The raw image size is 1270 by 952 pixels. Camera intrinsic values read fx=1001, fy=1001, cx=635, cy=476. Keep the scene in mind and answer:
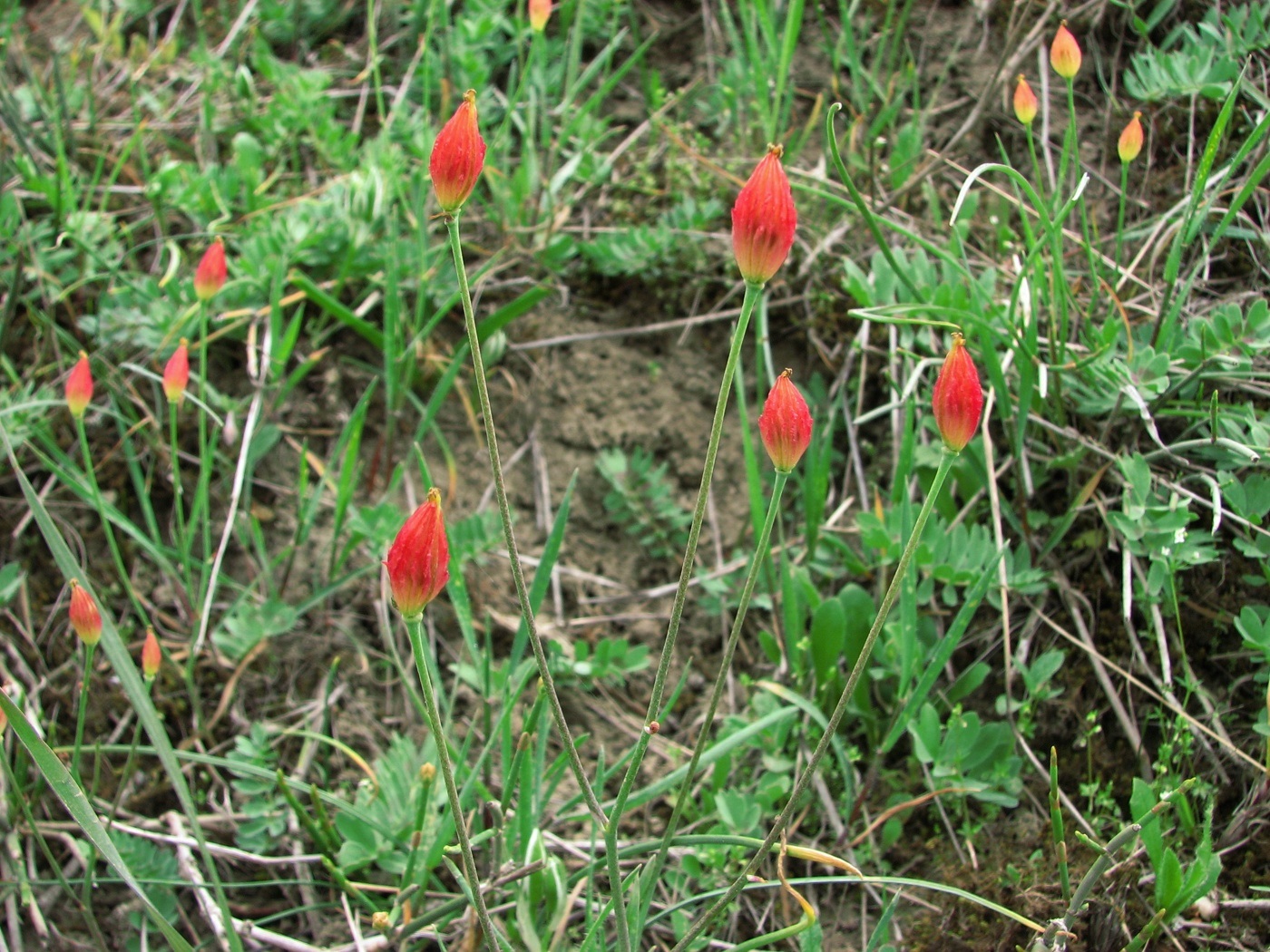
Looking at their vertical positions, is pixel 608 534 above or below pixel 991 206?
below

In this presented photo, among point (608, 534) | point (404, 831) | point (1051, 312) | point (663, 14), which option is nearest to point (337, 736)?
point (404, 831)

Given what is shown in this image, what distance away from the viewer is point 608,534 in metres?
2.19

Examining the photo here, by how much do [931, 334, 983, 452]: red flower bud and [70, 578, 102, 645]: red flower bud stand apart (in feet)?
3.81

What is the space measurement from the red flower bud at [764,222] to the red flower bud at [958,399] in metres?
0.21

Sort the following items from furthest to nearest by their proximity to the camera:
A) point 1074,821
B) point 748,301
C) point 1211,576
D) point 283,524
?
point 283,524 < point 1211,576 < point 1074,821 < point 748,301

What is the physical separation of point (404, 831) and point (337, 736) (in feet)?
1.13

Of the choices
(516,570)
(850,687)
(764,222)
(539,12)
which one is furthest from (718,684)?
(539,12)

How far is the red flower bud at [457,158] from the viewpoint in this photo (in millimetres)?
1035

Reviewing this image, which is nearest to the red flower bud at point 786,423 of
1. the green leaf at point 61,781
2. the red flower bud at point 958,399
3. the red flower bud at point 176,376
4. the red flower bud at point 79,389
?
the red flower bud at point 958,399

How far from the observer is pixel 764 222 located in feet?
3.38

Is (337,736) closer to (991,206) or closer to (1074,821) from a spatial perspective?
(1074,821)

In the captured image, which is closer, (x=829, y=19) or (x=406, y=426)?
(x=406, y=426)

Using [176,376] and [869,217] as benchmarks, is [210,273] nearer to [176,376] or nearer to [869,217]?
[176,376]

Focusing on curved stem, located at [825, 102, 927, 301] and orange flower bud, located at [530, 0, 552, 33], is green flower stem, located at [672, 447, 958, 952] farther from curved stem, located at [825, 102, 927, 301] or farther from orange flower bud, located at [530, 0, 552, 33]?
orange flower bud, located at [530, 0, 552, 33]
